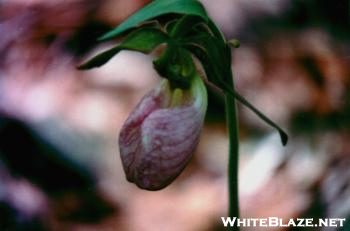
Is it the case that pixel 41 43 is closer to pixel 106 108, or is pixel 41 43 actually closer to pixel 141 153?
pixel 106 108

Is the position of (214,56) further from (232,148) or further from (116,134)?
(116,134)

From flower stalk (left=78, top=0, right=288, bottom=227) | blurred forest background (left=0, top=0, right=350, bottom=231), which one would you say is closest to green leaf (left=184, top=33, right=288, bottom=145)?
Answer: flower stalk (left=78, top=0, right=288, bottom=227)

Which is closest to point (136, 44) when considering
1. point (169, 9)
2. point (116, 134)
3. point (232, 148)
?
point (169, 9)

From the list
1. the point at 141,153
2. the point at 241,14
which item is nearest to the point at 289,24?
the point at 241,14

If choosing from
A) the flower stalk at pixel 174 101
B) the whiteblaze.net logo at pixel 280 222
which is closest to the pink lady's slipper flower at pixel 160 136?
the flower stalk at pixel 174 101

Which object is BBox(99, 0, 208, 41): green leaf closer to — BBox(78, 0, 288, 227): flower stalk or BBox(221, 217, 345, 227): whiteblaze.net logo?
BBox(78, 0, 288, 227): flower stalk

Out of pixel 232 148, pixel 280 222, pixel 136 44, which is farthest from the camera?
pixel 280 222

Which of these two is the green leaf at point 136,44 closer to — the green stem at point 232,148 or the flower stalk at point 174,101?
the flower stalk at point 174,101
